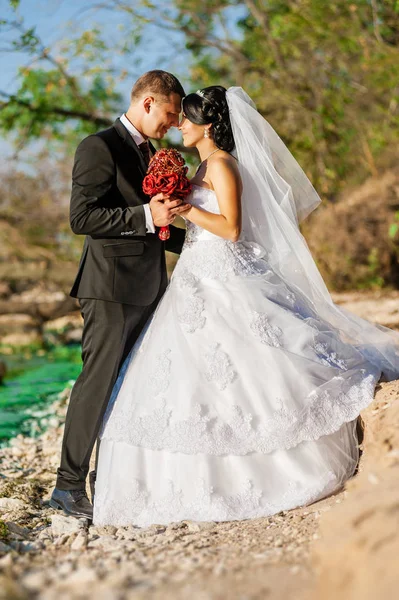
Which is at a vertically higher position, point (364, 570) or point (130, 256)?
point (130, 256)

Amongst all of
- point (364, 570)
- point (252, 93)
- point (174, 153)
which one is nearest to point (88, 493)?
point (174, 153)

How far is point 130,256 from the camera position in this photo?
13.1 feet

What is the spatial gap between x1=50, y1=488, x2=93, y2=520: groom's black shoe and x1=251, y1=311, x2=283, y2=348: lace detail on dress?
1.41 m

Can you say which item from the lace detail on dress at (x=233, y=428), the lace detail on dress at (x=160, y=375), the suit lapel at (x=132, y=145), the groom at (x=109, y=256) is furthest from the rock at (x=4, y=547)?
the suit lapel at (x=132, y=145)

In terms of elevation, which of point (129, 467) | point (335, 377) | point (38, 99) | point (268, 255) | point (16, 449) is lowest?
point (16, 449)

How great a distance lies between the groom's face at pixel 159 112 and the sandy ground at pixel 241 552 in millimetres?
2063

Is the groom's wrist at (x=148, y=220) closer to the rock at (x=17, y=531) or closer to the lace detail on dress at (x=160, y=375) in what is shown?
the lace detail on dress at (x=160, y=375)

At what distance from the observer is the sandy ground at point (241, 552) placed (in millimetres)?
1925

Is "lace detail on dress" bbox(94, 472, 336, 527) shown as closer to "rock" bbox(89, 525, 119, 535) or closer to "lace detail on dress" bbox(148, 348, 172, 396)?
"rock" bbox(89, 525, 119, 535)

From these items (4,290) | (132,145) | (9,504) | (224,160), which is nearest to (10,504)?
(9,504)

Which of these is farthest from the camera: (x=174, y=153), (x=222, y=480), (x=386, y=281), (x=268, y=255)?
(x=386, y=281)

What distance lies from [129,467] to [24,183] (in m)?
17.6

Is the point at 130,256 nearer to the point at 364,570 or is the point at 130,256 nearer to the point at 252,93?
the point at 364,570

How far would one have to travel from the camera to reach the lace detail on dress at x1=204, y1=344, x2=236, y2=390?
370 centimetres
